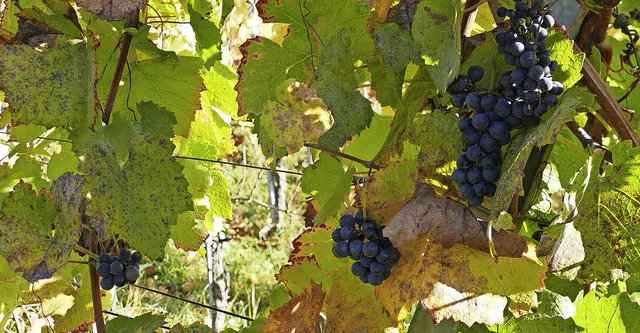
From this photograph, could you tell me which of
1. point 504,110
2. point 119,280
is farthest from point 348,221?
point 119,280

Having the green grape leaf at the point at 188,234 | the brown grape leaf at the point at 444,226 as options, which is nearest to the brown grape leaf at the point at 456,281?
the brown grape leaf at the point at 444,226

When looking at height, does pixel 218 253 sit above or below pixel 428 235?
below

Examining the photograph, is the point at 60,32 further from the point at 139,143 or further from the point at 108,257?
the point at 108,257

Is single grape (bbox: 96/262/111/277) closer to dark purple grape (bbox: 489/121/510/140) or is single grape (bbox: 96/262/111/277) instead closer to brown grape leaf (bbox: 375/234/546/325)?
brown grape leaf (bbox: 375/234/546/325)

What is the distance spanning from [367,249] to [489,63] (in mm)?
285

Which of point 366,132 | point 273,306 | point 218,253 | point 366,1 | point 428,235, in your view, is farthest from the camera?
point 218,253

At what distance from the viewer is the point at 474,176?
2.56 ft

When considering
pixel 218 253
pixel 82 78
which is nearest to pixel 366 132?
pixel 82 78

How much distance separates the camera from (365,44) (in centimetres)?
99

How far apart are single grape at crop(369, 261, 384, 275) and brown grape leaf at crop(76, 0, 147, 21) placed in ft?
1.31

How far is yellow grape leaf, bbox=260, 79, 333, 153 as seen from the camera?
0.80 m

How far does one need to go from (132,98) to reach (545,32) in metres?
0.63

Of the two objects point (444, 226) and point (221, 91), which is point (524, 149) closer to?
point (444, 226)

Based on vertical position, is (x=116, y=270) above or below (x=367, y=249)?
below
